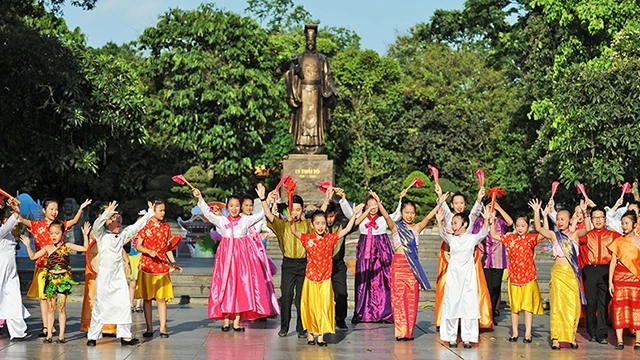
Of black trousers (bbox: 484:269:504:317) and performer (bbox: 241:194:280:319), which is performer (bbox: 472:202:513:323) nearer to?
black trousers (bbox: 484:269:504:317)

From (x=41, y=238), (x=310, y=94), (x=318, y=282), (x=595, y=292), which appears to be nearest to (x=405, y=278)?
(x=318, y=282)

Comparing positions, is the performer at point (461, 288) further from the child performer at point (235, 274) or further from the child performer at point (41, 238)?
the child performer at point (41, 238)

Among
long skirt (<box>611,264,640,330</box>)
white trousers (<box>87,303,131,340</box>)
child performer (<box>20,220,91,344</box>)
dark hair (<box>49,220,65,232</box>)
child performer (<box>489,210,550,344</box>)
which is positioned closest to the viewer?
white trousers (<box>87,303,131,340</box>)

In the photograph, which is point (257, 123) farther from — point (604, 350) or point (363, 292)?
point (604, 350)

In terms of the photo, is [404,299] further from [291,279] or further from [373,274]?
[373,274]

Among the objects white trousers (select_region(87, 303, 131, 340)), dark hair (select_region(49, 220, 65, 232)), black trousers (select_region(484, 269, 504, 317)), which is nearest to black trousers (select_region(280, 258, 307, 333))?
white trousers (select_region(87, 303, 131, 340))

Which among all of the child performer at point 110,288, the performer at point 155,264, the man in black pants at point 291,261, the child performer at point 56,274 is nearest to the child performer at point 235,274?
the man in black pants at point 291,261

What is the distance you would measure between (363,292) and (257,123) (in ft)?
81.9

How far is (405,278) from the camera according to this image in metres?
11.8

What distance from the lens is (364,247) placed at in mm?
A: 13750

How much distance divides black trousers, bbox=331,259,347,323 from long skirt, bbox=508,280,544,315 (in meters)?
2.20

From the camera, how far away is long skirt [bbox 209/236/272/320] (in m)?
12.6

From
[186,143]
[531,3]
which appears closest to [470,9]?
[531,3]

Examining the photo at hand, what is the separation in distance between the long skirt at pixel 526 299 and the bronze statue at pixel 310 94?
15.0 metres
